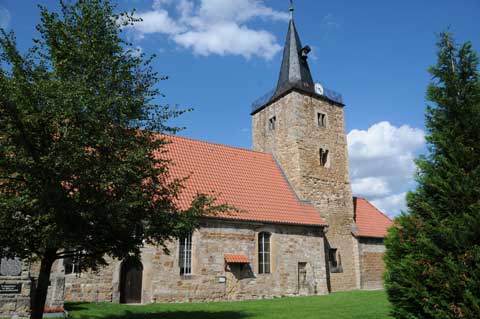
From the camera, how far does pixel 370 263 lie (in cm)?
2188

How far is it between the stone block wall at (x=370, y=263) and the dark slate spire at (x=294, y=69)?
9.95 metres

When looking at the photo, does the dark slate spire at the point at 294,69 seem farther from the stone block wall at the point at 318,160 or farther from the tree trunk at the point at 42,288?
the tree trunk at the point at 42,288

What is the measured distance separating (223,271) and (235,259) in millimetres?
728

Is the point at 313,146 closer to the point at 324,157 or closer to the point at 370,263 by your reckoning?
the point at 324,157

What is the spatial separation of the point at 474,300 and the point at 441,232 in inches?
43.1

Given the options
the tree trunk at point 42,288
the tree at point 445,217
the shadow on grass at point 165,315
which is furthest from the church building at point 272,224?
the tree at point 445,217

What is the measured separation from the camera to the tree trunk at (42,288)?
7520 mm

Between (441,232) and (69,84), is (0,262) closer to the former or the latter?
(69,84)

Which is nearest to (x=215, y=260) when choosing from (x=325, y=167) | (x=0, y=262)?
(x=0, y=262)

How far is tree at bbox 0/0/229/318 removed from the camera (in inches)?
269

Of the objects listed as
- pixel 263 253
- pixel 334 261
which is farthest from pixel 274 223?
pixel 334 261

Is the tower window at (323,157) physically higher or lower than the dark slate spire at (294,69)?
lower

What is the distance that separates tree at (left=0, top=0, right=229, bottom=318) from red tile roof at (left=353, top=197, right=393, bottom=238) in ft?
53.7

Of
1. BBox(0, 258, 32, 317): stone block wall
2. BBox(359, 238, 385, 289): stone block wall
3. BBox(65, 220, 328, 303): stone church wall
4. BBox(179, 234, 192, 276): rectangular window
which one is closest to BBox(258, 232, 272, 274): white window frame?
BBox(65, 220, 328, 303): stone church wall
